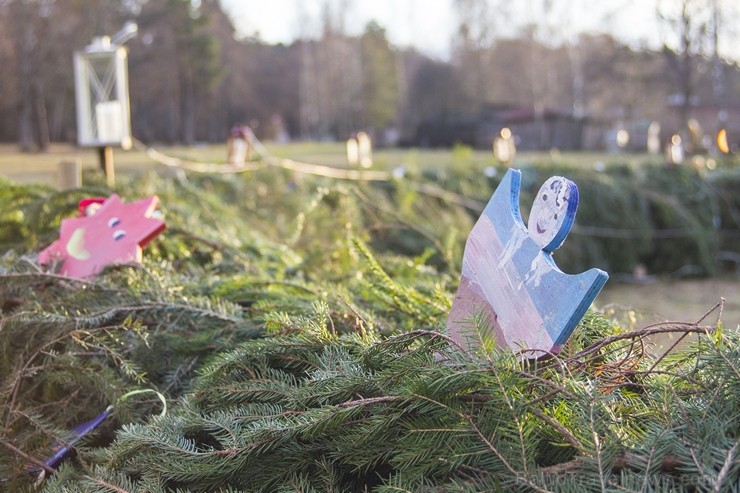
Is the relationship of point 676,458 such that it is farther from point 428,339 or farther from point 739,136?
point 739,136

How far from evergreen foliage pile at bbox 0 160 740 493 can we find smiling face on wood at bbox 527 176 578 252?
225 mm

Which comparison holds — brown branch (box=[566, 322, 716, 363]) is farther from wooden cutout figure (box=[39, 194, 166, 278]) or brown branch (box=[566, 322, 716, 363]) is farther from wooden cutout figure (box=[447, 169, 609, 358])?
wooden cutout figure (box=[39, 194, 166, 278])

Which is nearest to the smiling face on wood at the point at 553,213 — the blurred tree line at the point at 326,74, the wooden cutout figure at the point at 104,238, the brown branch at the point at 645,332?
the brown branch at the point at 645,332

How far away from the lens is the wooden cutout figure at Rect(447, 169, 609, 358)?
1.37 m

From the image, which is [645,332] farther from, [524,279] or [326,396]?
[326,396]

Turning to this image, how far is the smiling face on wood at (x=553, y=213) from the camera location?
143 cm

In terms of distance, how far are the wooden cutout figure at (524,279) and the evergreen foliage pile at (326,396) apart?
0.07 m

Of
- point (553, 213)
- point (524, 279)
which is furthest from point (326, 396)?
point (553, 213)

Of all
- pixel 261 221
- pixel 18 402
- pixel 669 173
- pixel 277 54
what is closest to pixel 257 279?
pixel 18 402

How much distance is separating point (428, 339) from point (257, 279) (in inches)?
39.8

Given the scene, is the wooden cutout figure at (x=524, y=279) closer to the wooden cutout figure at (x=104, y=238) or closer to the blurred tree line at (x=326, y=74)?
the wooden cutout figure at (x=104, y=238)

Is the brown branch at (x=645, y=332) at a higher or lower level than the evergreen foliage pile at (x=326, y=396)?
higher

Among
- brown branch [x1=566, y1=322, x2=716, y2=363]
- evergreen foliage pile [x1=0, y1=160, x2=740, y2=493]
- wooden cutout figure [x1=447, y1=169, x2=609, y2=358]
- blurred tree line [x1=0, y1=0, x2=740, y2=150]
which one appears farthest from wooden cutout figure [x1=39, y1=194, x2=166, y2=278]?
blurred tree line [x1=0, y1=0, x2=740, y2=150]

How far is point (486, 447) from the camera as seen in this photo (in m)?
1.20
